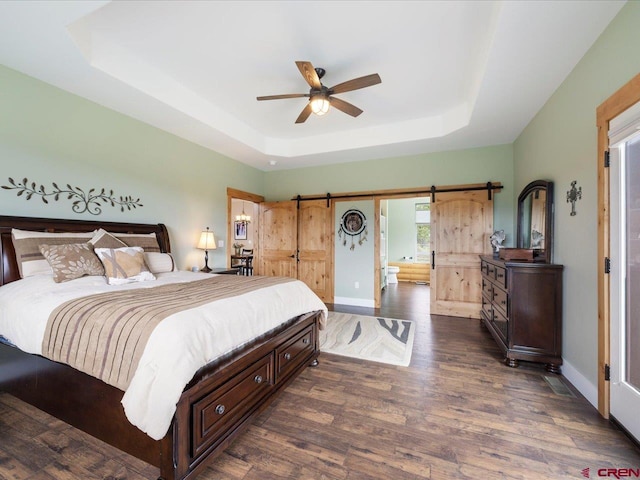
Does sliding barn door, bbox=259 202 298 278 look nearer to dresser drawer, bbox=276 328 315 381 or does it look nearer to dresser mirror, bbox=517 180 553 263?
dresser drawer, bbox=276 328 315 381

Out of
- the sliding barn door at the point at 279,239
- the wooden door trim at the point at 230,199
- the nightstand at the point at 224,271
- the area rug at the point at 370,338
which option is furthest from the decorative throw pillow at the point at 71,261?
the sliding barn door at the point at 279,239

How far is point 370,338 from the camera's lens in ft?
10.9

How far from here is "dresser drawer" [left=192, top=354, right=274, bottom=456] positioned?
1340 mm

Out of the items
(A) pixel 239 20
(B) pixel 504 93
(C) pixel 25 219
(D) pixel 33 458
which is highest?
(A) pixel 239 20

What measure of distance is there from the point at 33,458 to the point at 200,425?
1.06m

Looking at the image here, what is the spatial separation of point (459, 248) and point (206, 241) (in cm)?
410

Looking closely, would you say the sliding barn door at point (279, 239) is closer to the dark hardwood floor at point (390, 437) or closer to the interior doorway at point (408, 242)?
the dark hardwood floor at point (390, 437)

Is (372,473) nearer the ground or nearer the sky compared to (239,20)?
nearer the ground

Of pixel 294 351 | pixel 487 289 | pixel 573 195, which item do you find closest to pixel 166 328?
pixel 294 351

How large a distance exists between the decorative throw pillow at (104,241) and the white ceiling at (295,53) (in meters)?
1.48

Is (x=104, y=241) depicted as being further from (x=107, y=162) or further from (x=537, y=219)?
(x=537, y=219)

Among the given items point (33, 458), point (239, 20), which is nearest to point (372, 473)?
point (33, 458)

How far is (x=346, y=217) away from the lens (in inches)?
204

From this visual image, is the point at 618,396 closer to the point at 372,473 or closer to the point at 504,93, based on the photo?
the point at 372,473
